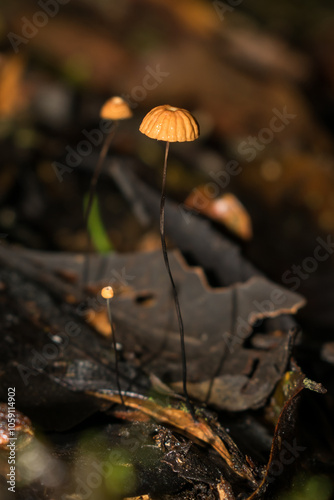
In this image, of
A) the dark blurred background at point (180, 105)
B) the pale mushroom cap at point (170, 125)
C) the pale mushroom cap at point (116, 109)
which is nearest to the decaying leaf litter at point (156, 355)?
the dark blurred background at point (180, 105)

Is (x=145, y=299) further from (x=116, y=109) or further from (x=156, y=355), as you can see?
(x=116, y=109)

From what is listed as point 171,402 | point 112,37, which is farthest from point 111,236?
point 112,37

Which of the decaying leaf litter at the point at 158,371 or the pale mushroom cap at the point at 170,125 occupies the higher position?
the pale mushroom cap at the point at 170,125

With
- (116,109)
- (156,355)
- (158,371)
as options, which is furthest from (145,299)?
(116,109)

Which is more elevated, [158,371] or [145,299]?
[158,371]

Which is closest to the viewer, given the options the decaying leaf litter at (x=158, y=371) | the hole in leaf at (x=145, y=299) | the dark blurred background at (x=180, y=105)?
the decaying leaf litter at (x=158, y=371)

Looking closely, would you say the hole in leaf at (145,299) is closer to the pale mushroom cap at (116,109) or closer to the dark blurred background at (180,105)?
the dark blurred background at (180,105)
